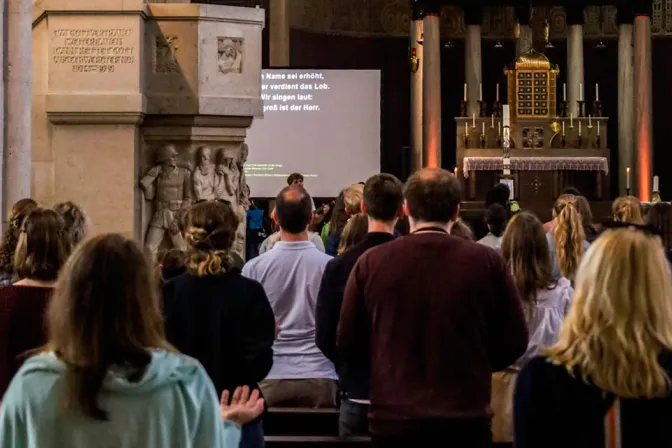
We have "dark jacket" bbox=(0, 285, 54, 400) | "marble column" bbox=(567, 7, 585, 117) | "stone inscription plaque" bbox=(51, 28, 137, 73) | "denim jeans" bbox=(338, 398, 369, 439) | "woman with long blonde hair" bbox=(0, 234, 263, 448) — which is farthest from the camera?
"marble column" bbox=(567, 7, 585, 117)

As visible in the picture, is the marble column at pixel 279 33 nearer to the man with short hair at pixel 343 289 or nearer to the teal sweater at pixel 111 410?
the man with short hair at pixel 343 289

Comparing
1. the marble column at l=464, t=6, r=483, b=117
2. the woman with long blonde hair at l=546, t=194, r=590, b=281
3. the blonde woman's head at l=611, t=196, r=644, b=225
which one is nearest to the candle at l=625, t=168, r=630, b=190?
the marble column at l=464, t=6, r=483, b=117

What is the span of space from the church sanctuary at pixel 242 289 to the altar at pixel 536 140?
11.4m

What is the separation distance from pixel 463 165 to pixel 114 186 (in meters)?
12.4

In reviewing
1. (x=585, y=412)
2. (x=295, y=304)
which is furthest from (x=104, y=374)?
(x=295, y=304)

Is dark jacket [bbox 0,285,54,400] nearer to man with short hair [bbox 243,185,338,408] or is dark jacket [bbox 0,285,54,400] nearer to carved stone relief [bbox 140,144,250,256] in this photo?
man with short hair [bbox 243,185,338,408]

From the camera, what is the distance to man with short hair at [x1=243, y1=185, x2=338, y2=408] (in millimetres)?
4719

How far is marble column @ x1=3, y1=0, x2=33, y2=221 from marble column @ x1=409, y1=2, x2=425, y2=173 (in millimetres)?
14119

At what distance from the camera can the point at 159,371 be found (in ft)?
7.51

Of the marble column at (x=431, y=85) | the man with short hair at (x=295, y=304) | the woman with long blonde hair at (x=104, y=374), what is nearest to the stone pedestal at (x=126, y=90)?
the man with short hair at (x=295, y=304)

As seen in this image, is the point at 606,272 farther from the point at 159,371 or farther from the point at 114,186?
the point at 114,186

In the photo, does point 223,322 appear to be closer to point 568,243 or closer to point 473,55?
A: point 568,243

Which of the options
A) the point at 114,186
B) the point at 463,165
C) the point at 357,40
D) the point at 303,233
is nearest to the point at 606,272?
the point at 303,233

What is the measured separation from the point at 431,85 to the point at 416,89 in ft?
3.40
